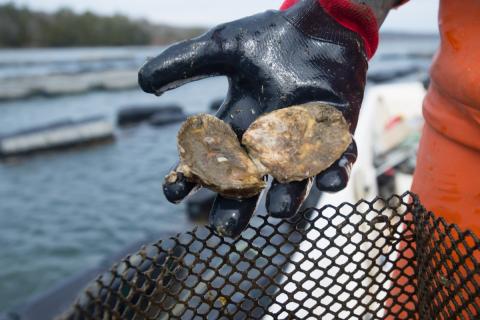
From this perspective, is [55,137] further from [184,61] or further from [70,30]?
[70,30]

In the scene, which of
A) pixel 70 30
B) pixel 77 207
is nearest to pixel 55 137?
pixel 77 207

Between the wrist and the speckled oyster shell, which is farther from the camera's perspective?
the wrist

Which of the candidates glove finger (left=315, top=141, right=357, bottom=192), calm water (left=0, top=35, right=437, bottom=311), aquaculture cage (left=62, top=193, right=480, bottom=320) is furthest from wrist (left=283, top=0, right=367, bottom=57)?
calm water (left=0, top=35, right=437, bottom=311)

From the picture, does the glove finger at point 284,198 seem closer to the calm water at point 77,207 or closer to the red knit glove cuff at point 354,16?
the red knit glove cuff at point 354,16

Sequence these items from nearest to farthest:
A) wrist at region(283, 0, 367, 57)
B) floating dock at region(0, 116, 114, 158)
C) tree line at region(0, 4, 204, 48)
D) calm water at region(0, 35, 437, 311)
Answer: wrist at region(283, 0, 367, 57) → calm water at region(0, 35, 437, 311) → floating dock at region(0, 116, 114, 158) → tree line at region(0, 4, 204, 48)

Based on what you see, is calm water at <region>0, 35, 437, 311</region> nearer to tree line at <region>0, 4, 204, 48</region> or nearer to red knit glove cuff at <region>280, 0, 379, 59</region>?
red knit glove cuff at <region>280, 0, 379, 59</region>

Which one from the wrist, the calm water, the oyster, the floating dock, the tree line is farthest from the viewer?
the tree line
